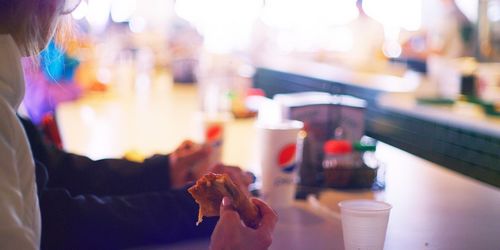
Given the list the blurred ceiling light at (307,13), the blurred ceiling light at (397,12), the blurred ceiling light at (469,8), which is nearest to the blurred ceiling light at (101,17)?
the blurred ceiling light at (307,13)

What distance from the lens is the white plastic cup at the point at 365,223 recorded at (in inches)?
38.2

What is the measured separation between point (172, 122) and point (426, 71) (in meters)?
1.59

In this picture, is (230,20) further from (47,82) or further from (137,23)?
(47,82)

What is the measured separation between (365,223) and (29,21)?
20.9 inches

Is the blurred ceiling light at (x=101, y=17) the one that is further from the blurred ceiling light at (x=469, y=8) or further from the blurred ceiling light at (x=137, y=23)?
the blurred ceiling light at (x=469, y=8)

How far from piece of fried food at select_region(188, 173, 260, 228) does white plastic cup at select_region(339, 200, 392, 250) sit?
0.17m

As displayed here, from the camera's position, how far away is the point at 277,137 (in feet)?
4.60

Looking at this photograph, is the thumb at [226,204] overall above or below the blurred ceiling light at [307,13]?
below

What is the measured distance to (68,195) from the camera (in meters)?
1.12

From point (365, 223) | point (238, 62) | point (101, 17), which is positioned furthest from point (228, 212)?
point (101, 17)

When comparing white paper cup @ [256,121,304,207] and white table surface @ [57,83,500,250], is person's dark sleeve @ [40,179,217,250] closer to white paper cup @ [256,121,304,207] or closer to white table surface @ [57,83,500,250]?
white table surface @ [57,83,500,250]

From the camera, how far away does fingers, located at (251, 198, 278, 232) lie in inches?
34.2

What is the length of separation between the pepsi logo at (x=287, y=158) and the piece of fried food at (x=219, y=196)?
522 millimetres

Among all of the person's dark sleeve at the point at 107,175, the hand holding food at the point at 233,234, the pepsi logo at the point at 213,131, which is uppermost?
the hand holding food at the point at 233,234
